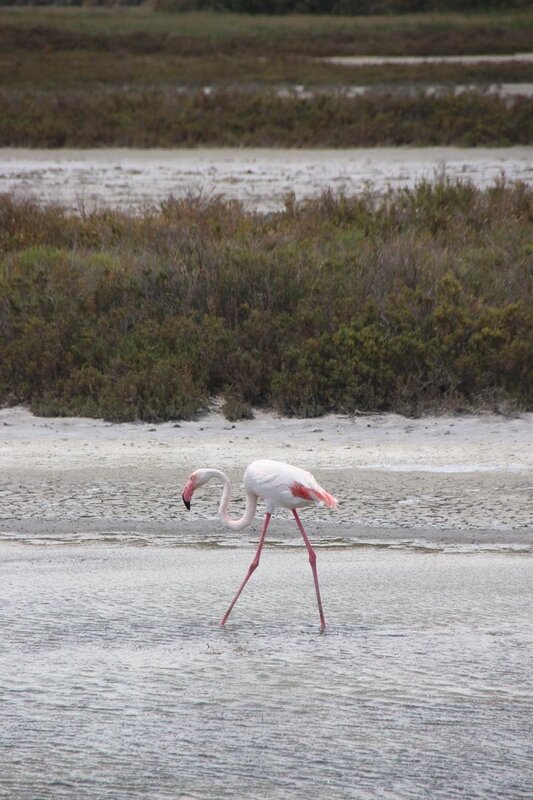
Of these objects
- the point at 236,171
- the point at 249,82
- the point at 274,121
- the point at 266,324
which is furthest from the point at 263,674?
the point at 249,82

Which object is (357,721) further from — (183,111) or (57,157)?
(183,111)

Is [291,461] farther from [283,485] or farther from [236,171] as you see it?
[236,171]

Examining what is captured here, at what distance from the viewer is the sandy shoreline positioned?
809 cm

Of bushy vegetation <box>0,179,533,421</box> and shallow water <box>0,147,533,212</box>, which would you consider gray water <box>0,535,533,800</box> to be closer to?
bushy vegetation <box>0,179,533,421</box>

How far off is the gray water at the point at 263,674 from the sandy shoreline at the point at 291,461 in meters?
0.52

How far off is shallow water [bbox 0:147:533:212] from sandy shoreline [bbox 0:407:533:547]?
31.0 feet

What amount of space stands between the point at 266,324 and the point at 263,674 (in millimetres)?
6072

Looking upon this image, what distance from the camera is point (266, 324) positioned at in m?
11.7

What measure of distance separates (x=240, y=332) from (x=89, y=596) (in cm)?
518

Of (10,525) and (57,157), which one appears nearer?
(10,525)

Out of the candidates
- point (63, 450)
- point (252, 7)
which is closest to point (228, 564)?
point (63, 450)

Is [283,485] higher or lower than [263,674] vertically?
higher

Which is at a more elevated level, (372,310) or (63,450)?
(372,310)

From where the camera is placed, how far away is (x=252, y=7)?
95.1m
